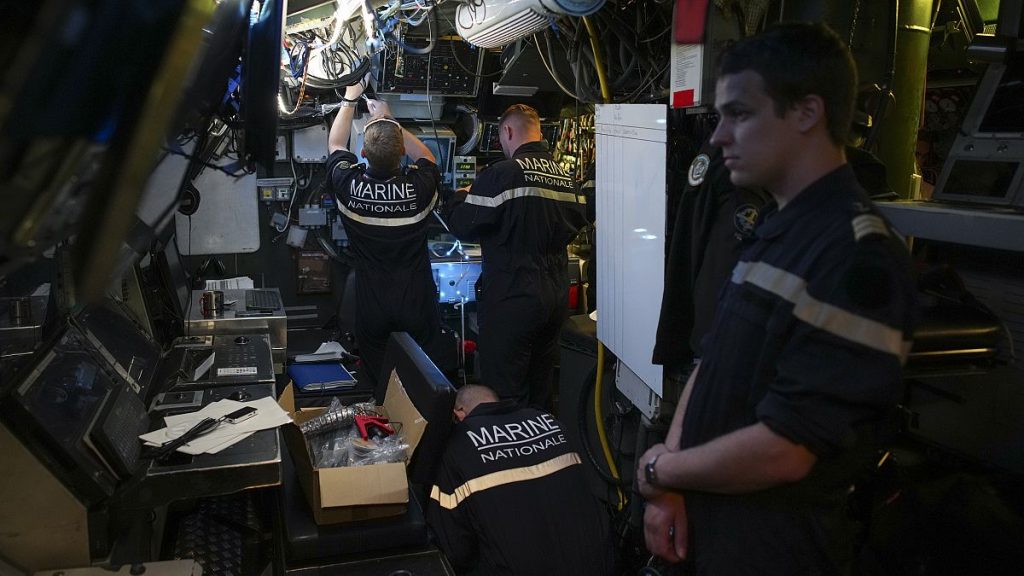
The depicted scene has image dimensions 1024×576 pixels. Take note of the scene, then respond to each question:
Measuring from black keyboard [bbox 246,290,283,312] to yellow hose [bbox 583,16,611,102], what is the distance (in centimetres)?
195

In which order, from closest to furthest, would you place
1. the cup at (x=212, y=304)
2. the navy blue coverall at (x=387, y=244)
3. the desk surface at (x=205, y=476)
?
1. the desk surface at (x=205, y=476)
2. the cup at (x=212, y=304)
3. the navy blue coverall at (x=387, y=244)

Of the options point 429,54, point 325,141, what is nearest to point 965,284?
point 429,54

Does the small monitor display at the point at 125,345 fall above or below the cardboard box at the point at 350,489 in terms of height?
above

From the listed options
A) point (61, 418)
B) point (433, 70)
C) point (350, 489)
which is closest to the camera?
point (61, 418)

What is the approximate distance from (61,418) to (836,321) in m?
1.69

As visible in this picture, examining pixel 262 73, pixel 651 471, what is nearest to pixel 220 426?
pixel 262 73

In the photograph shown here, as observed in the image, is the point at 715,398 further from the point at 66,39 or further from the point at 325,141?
the point at 325,141

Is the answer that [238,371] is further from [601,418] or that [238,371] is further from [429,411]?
[601,418]

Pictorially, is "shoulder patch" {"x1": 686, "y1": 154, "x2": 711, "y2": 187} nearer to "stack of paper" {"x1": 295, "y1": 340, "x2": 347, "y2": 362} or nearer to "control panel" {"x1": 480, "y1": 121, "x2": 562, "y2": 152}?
"stack of paper" {"x1": 295, "y1": 340, "x2": 347, "y2": 362}

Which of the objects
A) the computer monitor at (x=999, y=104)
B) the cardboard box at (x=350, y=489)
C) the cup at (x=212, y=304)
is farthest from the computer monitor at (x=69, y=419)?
the computer monitor at (x=999, y=104)

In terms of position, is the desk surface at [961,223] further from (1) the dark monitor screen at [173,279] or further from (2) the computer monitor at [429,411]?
(1) the dark monitor screen at [173,279]

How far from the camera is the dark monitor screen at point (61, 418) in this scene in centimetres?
165

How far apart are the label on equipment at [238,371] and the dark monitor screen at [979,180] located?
2.37 metres

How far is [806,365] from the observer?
1241 millimetres
